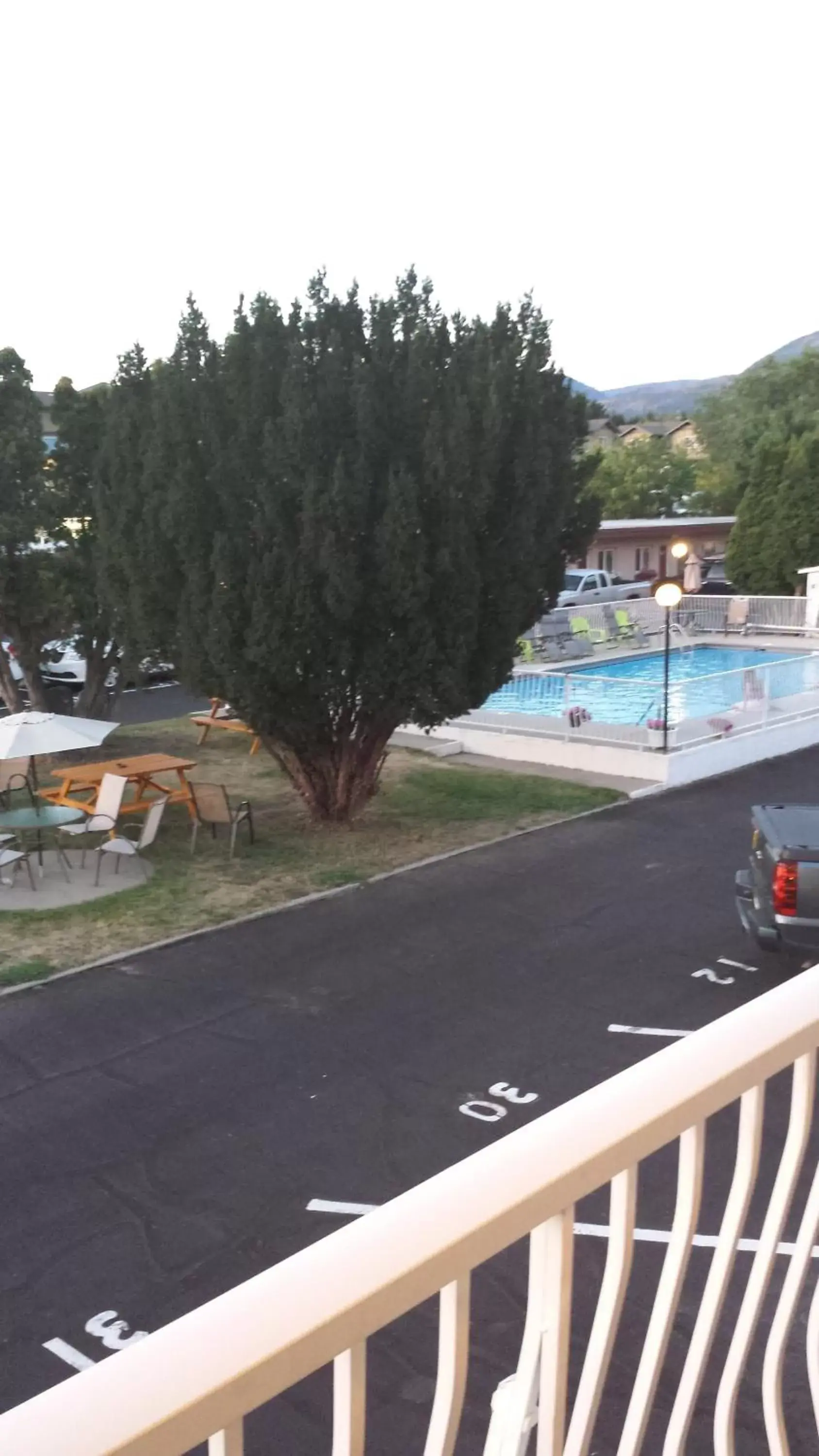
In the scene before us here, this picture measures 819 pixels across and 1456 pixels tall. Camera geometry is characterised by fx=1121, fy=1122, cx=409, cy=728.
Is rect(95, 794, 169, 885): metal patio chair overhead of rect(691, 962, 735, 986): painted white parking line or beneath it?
overhead

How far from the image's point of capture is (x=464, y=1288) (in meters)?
1.04

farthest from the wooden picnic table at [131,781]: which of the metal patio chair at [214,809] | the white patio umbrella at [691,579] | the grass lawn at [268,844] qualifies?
the white patio umbrella at [691,579]

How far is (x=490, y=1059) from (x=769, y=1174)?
2.68 metres

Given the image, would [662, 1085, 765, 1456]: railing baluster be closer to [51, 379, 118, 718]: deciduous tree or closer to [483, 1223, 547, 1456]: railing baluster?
[483, 1223, 547, 1456]: railing baluster

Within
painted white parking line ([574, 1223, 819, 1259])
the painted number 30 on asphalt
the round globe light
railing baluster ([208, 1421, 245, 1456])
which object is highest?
the round globe light

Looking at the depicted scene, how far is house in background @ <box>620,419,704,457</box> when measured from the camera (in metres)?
66.9

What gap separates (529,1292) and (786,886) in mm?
7034

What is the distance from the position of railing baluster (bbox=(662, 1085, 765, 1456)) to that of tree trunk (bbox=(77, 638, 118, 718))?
15675mm

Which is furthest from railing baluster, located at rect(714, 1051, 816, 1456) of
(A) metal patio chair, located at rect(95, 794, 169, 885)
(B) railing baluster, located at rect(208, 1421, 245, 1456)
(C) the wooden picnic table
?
(C) the wooden picnic table

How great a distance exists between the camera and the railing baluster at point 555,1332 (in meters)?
1.15

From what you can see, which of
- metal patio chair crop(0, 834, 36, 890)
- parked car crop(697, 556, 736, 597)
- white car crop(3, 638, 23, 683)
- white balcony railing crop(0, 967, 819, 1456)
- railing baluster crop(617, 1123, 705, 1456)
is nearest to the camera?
white balcony railing crop(0, 967, 819, 1456)

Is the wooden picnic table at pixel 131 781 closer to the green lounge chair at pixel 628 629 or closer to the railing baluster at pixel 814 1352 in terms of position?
the railing baluster at pixel 814 1352

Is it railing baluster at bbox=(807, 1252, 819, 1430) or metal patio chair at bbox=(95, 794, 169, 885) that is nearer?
railing baluster at bbox=(807, 1252, 819, 1430)

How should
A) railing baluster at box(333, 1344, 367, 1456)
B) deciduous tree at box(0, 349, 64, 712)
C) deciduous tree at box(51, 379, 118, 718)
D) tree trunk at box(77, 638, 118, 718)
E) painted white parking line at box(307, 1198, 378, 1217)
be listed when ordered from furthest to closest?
tree trunk at box(77, 638, 118, 718) → deciduous tree at box(51, 379, 118, 718) → deciduous tree at box(0, 349, 64, 712) → painted white parking line at box(307, 1198, 378, 1217) → railing baluster at box(333, 1344, 367, 1456)
